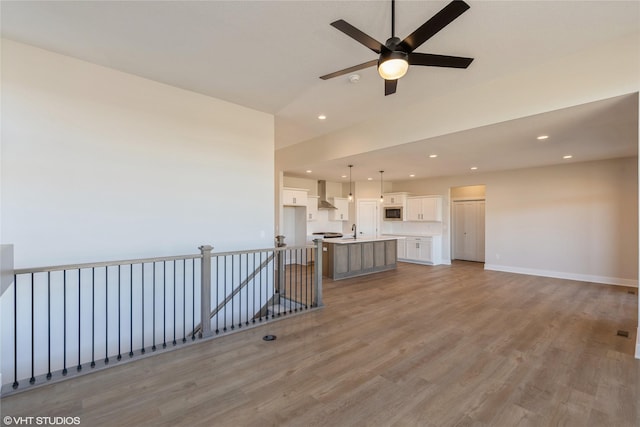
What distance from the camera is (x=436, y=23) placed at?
6.84 ft

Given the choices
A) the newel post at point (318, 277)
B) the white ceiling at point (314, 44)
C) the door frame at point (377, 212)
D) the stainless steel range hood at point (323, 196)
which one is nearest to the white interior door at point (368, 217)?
the door frame at point (377, 212)

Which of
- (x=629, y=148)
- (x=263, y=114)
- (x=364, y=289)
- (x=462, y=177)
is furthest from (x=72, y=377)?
(x=462, y=177)

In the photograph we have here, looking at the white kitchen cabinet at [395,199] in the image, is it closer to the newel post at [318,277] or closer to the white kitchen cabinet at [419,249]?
the white kitchen cabinet at [419,249]

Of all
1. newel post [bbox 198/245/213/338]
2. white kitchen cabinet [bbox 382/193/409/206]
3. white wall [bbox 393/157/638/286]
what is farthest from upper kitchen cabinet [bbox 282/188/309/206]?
white wall [bbox 393/157/638/286]

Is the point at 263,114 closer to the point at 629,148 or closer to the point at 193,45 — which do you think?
the point at 193,45

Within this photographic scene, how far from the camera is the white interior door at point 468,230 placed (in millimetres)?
9633

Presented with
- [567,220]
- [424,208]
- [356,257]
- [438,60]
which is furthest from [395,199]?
[438,60]

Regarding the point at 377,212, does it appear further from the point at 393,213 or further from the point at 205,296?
the point at 205,296

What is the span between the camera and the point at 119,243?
11.9 feet

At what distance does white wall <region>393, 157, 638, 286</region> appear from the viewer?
6.12m

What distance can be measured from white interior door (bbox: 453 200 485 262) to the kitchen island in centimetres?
334

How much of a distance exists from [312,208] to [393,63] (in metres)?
6.93

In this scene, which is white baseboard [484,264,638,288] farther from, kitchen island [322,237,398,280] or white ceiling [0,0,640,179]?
white ceiling [0,0,640,179]

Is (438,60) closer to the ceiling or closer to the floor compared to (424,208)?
closer to the ceiling
